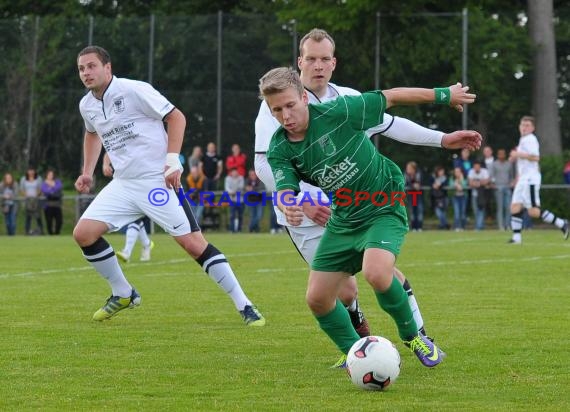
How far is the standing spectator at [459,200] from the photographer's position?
88.5 feet

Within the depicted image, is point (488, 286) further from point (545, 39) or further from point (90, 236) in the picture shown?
point (545, 39)

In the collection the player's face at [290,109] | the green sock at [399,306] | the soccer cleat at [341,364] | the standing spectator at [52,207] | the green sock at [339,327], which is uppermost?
the player's face at [290,109]

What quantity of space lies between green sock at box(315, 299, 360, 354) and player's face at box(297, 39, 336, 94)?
1534 mm

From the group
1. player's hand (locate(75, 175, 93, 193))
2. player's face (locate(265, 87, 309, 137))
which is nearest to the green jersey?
player's face (locate(265, 87, 309, 137))

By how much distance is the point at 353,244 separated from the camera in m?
6.61

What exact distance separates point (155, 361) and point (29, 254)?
1205 cm

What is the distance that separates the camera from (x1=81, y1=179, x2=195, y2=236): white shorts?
9266 mm

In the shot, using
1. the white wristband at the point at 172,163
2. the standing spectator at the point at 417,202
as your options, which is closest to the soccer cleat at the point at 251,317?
the white wristband at the point at 172,163

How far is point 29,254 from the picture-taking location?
18734 millimetres

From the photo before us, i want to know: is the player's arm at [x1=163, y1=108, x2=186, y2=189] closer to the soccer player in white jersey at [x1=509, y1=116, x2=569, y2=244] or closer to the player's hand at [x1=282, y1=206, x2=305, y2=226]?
the player's hand at [x1=282, y1=206, x2=305, y2=226]

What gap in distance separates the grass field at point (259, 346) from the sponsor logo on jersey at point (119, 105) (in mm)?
1687

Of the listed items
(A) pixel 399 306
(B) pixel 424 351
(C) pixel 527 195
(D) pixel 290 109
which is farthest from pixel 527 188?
(D) pixel 290 109

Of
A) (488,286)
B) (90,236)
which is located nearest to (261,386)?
(90,236)

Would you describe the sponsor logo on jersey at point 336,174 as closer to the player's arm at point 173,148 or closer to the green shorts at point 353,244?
the green shorts at point 353,244
